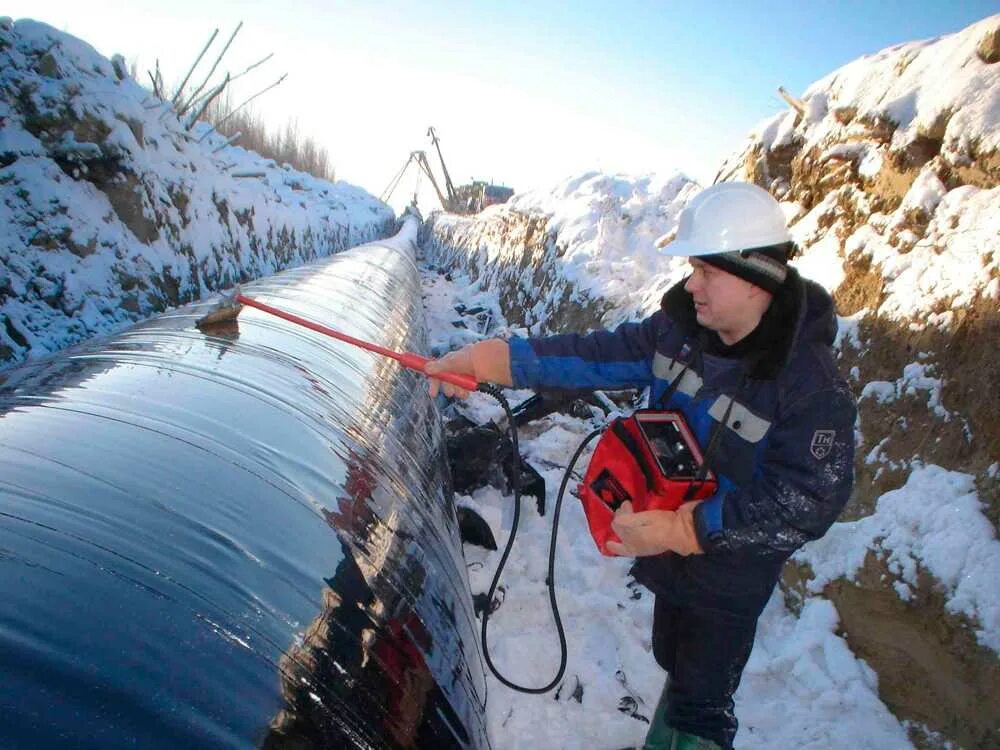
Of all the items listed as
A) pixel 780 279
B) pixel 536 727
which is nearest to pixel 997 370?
pixel 780 279

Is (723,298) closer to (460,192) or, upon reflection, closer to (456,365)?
(456,365)

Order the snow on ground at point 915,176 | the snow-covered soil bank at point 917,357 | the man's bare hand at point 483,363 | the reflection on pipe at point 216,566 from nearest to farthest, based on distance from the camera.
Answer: the reflection on pipe at point 216,566 < the man's bare hand at point 483,363 < the snow-covered soil bank at point 917,357 < the snow on ground at point 915,176

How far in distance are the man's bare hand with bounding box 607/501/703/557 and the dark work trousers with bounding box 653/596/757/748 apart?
14.4 inches

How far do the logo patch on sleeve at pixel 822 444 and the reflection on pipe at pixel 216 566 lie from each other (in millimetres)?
1123

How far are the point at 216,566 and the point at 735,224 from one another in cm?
163

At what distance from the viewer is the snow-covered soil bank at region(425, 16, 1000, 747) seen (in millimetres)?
2545

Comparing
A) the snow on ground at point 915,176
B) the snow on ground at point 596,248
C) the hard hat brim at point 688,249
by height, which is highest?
the snow on ground at point 596,248

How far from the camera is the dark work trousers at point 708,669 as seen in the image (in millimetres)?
1966

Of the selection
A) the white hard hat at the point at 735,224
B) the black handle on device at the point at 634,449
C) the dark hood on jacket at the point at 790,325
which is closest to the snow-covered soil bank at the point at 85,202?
A: the black handle on device at the point at 634,449

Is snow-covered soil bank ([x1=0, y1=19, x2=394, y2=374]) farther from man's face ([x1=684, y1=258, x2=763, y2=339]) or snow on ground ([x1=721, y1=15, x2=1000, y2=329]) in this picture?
snow on ground ([x1=721, y1=15, x2=1000, y2=329])

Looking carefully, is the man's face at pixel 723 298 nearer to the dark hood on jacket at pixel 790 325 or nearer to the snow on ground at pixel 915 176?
the dark hood on jacket at pixel 790 325

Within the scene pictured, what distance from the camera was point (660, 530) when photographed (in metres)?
1.75

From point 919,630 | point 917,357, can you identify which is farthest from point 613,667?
point 917,357

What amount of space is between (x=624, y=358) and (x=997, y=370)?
1.84 metres
